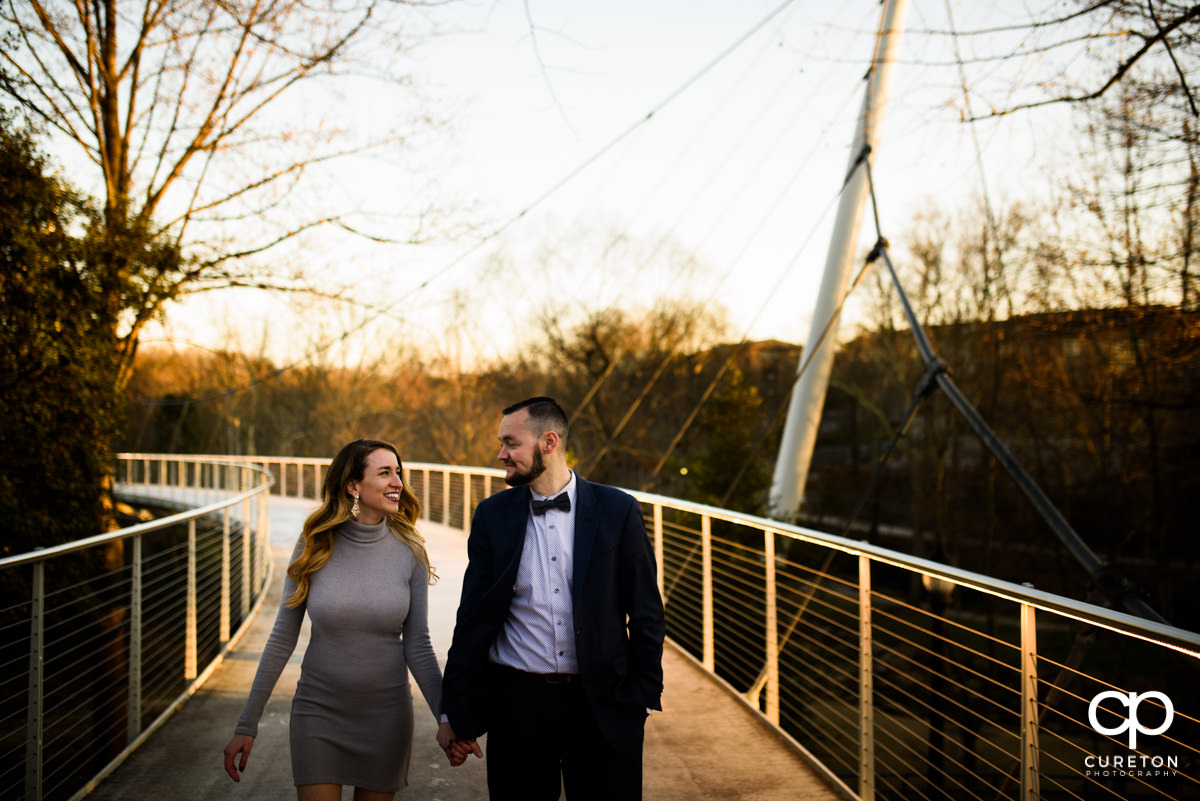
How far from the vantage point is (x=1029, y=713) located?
282 cm

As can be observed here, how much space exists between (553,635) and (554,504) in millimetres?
329

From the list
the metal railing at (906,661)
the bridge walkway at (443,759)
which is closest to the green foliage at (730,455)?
the metal railing at (906,661)

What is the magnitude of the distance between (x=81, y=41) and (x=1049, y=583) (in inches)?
1091

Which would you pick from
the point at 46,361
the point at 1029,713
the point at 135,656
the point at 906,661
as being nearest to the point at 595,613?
the point at 1029,713

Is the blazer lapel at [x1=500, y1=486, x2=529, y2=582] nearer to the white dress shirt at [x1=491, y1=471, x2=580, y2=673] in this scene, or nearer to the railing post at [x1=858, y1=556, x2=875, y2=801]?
the white dress shirt at [x1=491, y1=471, x2=580, y2=673]

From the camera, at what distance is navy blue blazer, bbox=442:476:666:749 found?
2.31 metres

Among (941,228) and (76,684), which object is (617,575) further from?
(941,228)

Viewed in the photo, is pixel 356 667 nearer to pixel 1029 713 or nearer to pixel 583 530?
pixel 583 530

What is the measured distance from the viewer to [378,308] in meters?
12.7

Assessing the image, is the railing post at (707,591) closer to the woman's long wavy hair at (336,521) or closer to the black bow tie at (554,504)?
the woman's long wavy hair at (336,521)

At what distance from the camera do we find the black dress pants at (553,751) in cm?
230

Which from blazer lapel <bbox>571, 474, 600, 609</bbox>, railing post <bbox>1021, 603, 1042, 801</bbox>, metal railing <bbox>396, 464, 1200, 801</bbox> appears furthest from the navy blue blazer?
railing post <bbox>1021, 603, 1042, 801</bbox>

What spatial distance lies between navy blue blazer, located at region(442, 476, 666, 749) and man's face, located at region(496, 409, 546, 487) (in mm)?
92

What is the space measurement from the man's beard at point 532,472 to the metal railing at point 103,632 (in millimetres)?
1714
